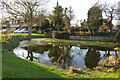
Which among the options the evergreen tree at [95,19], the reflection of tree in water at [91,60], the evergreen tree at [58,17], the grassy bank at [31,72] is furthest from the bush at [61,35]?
the grassy bank at [31,72]

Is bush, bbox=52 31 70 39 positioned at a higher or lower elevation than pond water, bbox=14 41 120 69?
higher

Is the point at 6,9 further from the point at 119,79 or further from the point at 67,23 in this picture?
the point at 119,79

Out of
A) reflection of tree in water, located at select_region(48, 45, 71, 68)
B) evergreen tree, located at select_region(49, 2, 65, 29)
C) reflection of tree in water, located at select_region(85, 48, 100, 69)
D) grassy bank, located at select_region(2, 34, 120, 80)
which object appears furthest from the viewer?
evergreen tree, located at select_region(49, 2, 65, 29)

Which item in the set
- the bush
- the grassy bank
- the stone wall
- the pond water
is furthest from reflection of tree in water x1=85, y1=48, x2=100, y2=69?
the bush

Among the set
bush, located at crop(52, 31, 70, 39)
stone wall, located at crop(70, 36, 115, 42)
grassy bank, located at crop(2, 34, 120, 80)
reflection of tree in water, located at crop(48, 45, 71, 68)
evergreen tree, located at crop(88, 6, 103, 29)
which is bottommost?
reflection of tree in water, located at crop(48, 45, 71, 68)

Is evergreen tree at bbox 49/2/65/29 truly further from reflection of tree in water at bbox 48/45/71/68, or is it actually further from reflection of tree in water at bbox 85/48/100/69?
reflection of tree in water at bbox 85/48/100/69

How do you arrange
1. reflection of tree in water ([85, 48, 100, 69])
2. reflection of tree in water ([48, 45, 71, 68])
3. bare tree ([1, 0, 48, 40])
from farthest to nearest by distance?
bare tree ([1, 0, 48, 40]), reflection of tree in water ([48, 45, 71, 68]), reflection of tree in water ([85, 48, 100, 69])

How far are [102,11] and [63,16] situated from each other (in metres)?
10.0

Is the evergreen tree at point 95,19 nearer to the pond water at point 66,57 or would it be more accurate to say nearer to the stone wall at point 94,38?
the stone wall at point 94,38

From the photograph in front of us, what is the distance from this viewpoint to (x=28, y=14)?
26.1 m

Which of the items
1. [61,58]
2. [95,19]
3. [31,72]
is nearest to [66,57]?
[61,58]

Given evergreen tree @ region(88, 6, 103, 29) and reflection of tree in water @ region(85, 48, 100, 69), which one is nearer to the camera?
reflection of tree in water @ region(85, 48, 100, 69)

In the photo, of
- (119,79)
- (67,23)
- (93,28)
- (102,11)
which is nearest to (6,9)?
(67,23)

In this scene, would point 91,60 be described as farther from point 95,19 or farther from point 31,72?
point 95,19
